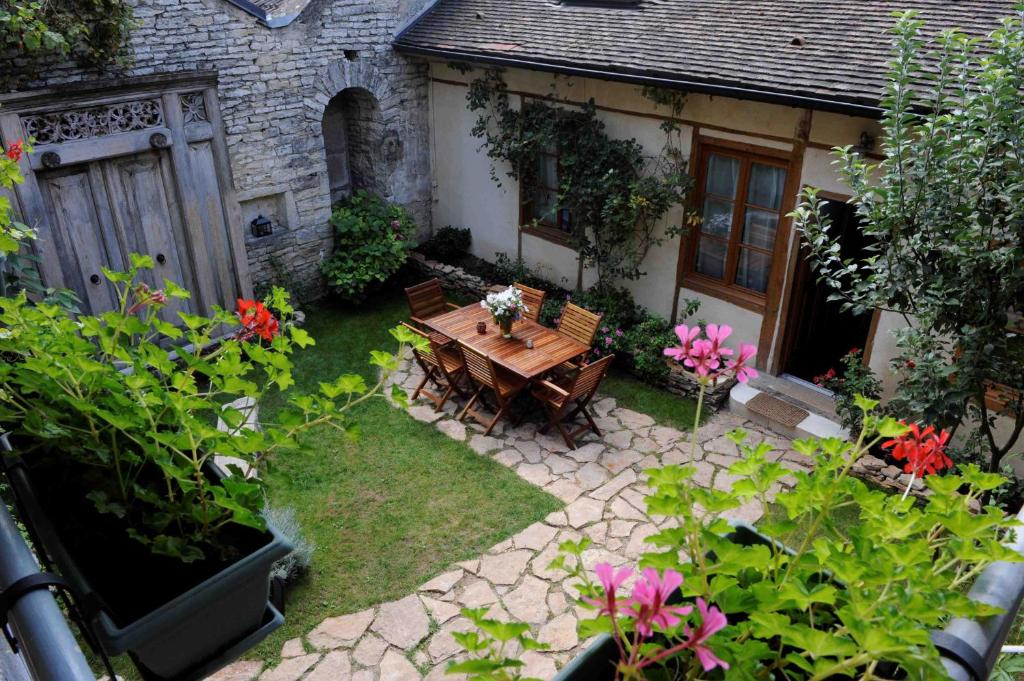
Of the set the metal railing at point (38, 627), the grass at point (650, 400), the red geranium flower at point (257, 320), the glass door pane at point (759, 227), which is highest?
the metal railing at point (38, 627)

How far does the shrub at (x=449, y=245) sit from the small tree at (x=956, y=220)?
22.1ft

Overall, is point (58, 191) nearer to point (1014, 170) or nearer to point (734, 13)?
point (734, 13)

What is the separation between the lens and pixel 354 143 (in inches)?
454

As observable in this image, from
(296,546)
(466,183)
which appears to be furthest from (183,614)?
(466,183)

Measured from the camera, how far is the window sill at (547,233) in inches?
417

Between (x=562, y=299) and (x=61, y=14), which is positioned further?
(x=562, y=299)

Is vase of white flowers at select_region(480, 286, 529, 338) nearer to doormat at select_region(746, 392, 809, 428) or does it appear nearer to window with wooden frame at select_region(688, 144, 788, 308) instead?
window with wooden frame at select_region(688, 144, 788, 308)

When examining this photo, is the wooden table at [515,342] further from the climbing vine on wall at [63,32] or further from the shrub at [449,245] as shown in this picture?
the climbing vine on wall at [63,32]

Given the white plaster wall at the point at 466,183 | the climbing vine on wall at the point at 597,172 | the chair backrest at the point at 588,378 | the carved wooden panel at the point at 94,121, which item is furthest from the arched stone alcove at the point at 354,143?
the chair backrest at the point at 588,378

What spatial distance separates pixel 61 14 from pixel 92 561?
769 centimetres

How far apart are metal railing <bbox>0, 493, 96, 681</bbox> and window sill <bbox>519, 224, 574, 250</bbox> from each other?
964 centimetres

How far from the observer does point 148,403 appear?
149cm

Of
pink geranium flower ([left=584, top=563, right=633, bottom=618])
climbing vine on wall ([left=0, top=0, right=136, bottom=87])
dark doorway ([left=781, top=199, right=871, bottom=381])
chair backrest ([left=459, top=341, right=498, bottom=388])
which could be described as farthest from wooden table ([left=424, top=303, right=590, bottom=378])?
pink geranium flower ([left=584, top=563, right=633, bottom=618])

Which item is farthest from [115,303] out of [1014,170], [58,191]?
[1014,170]
